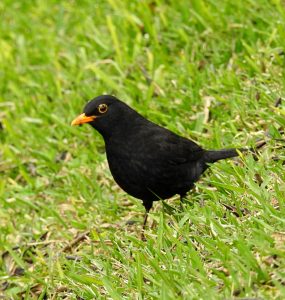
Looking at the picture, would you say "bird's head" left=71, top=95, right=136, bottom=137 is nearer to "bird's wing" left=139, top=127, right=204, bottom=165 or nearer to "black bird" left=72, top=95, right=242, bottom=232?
"black bird" left=72, top=95, right=242, bottom=232

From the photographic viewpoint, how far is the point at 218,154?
6.13 meters

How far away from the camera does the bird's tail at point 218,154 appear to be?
6.05 m

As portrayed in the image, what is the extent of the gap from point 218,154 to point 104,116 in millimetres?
880

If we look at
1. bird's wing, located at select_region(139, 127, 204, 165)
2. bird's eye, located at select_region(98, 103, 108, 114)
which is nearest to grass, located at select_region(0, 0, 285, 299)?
bird's wing, located at select_region(139, 127, 204, 165)

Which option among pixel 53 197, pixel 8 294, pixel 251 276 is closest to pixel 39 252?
pixel 8 294

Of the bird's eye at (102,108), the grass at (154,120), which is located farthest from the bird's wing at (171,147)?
the bird's eye at (102,108)

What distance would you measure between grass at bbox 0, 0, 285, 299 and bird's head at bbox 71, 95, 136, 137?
0.73 meters

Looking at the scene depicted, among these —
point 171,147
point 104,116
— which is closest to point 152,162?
point 171,147

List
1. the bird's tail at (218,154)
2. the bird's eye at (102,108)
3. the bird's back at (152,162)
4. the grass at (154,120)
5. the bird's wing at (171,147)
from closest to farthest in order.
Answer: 1. the grass at (154,120)
2. the bird's back at (152,162)
3. the bird's wing at (171,147)
4. the bird's tail at (218,154)
5. the bird's eye at (102,108)

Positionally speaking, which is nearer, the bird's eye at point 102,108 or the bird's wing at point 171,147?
the bird's wing at point 171,147

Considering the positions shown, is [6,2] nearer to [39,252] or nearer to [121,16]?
[121,16]

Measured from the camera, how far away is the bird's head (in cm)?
613

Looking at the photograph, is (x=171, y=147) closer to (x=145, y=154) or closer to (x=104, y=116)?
(x=145, y=154)

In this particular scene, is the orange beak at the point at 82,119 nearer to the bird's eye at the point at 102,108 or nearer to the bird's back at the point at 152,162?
the bird's eye at the point at 102,108
